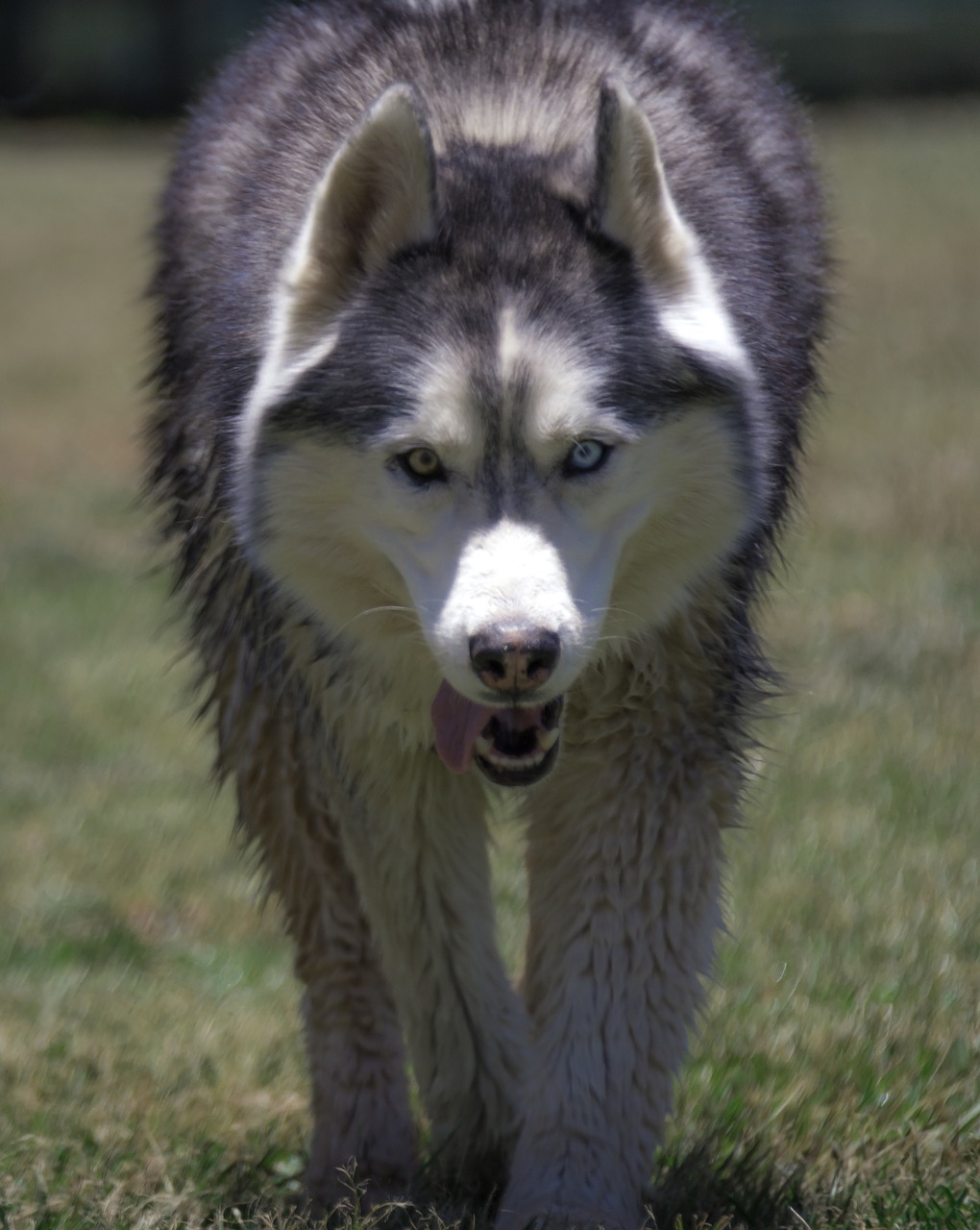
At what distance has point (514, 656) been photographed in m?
2.58

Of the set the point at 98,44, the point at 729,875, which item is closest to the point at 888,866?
the point at 729,875

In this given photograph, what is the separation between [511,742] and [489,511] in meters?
0.40

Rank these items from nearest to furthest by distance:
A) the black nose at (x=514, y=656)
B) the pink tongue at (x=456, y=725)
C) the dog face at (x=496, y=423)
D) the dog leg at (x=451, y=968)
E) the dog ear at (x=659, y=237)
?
1. the black nose at (x=514, y=656)
2. the dog face at (x=496, y=423)
3. the dog ear at (x=659, y=237)
4. the pink tongue at (x=456, y=725)
5. the dog leg at (x=451, y=968)

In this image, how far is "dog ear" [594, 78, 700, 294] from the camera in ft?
9.12

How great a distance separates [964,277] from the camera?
1290 centimetres

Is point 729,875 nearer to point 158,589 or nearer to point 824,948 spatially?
point 824,948

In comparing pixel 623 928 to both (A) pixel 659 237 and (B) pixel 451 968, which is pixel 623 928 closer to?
(B) pixel 451 968

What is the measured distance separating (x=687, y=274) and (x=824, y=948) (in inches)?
71.1

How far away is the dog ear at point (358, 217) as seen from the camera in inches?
109

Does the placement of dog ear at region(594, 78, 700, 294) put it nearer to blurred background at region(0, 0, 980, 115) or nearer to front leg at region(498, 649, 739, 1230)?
front leg at region(498, 649, 739, 1230)

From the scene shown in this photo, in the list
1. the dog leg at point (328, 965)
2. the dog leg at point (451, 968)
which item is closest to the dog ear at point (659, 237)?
the dog leg at point (451, 968)

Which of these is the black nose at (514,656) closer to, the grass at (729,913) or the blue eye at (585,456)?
the blue eye at (585,456)

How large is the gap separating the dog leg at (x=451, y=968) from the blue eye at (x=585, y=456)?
0.87 meters

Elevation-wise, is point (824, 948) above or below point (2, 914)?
above
